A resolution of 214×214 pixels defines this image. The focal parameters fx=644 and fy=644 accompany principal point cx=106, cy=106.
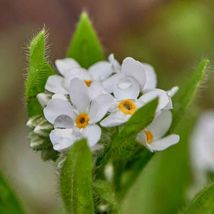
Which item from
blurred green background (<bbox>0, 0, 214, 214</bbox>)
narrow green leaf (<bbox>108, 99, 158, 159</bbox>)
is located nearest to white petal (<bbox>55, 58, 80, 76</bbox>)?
narrow green leaf (<bbox>108, 99, 158, 159</bbox>)

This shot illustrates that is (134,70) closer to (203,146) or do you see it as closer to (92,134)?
(92,134)

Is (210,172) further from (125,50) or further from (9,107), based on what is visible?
(9,107)

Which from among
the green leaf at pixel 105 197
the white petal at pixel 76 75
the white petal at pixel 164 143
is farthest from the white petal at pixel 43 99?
the white petal at pixel 164 143

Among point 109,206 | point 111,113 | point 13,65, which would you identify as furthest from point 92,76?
point 13,65

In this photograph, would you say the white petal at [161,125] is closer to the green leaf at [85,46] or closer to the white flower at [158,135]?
the white flower at [158,135]

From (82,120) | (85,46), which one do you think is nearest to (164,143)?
(82,120)

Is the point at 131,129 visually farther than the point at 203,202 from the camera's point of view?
No
